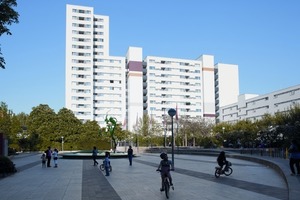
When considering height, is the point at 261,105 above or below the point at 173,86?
below

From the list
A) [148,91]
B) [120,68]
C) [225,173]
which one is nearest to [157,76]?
[148,91]

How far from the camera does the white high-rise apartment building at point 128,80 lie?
111 metres

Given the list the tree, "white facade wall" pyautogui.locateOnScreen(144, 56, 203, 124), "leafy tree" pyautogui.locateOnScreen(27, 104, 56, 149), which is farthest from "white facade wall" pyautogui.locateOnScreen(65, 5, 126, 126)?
the tree

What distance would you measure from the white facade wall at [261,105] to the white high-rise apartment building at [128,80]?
1004 centimetres

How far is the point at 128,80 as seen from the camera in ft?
400

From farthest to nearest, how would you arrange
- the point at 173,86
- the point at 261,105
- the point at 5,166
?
the point at 173,86
the point at 261,105
the point at 5,166

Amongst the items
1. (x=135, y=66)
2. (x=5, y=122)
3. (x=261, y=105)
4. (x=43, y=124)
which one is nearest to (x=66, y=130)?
(x=43, y=124)

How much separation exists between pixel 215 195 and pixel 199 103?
121 m

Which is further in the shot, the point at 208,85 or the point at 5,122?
the point at 208,85

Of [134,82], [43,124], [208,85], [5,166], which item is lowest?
[5,166]

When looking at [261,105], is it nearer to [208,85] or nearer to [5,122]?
[208,85]

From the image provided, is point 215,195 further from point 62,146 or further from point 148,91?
point 148,91

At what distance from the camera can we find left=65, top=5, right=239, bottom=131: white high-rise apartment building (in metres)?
111

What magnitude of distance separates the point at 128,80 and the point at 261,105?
45.7m
